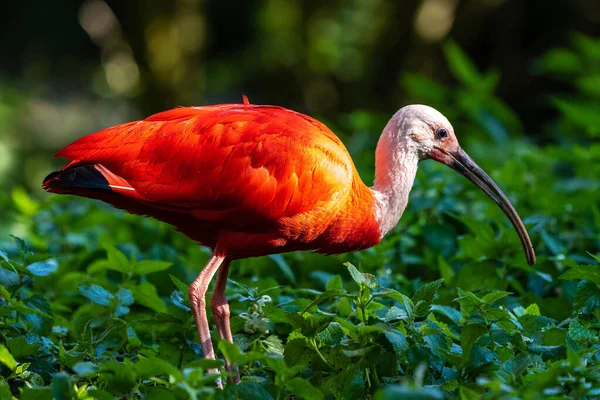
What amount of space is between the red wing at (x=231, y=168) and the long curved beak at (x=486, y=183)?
2.46ft

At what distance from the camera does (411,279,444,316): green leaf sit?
4234mm

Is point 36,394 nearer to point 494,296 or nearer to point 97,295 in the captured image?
point 97,295

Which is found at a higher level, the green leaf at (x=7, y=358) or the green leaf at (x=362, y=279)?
the green leaf at (x=362, y=279)

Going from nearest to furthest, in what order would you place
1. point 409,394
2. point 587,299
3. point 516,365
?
point 409,394 < point 516,365 < point 587,299

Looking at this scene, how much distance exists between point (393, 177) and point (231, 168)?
0.94 metres

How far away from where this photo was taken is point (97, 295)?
4.85 metres

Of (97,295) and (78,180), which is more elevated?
(78,180)

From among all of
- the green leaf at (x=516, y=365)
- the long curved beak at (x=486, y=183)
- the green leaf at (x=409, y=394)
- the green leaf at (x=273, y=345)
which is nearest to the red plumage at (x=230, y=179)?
the green leaf at (x=273, y=345)

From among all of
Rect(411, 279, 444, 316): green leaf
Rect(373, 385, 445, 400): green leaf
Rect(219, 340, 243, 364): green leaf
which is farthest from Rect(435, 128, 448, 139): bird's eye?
Rect(373, 385, 445, 400): green leaf

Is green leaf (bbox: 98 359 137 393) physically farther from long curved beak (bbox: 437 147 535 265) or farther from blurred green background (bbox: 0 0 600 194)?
blurred green background (bbox: 0 0 600 194)

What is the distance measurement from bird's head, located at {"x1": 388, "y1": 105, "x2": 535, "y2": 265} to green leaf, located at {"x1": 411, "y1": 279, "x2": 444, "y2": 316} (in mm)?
1177

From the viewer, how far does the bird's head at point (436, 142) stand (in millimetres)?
5258

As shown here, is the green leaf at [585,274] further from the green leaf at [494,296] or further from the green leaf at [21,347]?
the green leaf at [21,347]

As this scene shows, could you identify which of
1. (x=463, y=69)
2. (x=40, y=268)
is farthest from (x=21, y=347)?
(x=463, y=69)
